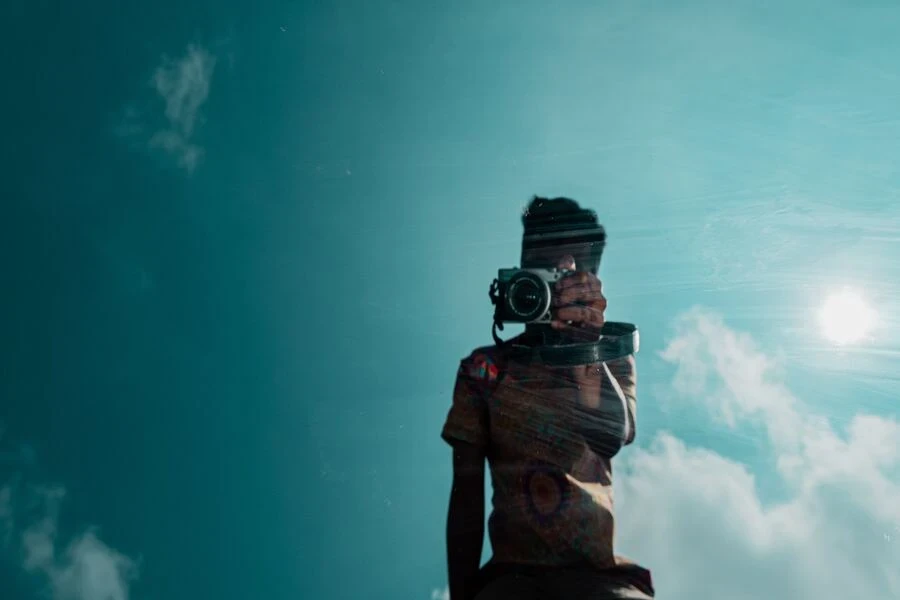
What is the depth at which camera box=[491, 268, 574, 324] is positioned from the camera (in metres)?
2.49

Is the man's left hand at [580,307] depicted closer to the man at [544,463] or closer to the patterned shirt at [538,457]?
the man at [544,463]

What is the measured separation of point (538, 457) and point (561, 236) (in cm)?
126

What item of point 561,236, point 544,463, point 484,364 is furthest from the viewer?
point 561,236

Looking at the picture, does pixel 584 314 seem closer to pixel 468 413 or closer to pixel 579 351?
pixel 579 351

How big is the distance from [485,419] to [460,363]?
0.92 feet

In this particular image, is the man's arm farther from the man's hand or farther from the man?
the man's hand

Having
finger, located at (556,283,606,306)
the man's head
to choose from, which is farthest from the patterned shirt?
the man's head

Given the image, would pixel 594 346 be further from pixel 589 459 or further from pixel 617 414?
pixel 589 459

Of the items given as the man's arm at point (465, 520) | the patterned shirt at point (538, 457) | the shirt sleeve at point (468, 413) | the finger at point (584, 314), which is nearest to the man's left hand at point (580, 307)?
the finger at point (584, 314)

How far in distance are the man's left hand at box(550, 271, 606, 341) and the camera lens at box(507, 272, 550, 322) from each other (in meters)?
0.08

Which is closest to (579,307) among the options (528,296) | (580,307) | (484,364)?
(580,307)

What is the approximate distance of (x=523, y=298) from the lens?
2.51 m

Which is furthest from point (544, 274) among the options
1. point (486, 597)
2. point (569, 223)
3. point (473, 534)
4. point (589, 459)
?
point (486, 597)

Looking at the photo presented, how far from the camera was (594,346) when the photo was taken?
2.45 metres
